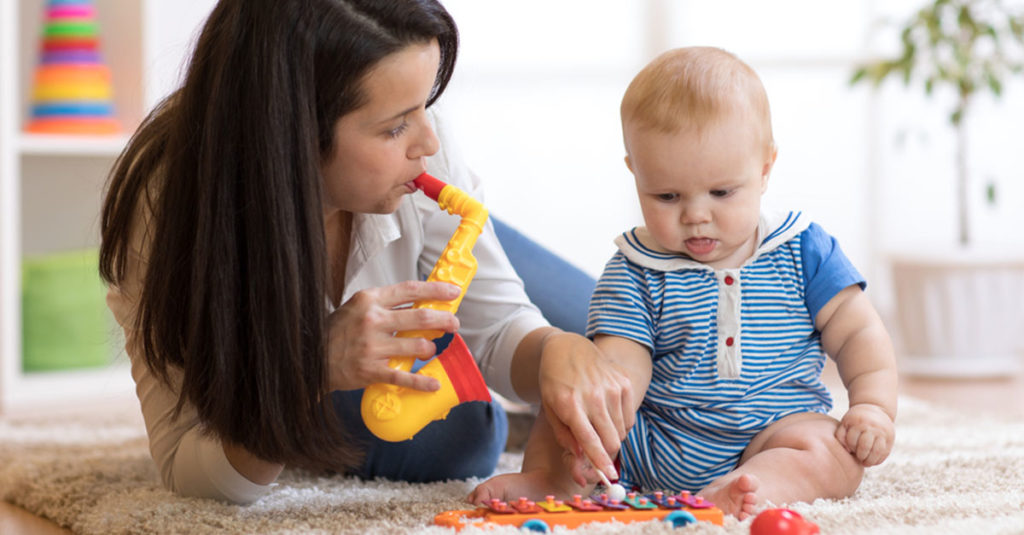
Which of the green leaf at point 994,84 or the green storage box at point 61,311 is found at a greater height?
the green leaf at point 994,84

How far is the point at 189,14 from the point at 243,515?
186 centimetres

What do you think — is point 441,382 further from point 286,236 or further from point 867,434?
point 867,434

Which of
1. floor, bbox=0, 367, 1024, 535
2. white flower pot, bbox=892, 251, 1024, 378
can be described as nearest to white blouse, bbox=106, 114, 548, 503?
floor, bbox=0, 367, 1024, 535

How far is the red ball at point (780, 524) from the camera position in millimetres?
831

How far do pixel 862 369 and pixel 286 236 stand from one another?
1.89 feet

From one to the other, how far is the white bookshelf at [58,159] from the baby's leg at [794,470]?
160 centimetres

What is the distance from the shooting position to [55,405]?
7.32ft

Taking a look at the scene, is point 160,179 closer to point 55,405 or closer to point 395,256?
point 395,256

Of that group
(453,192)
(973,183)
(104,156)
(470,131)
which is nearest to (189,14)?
(104,156)

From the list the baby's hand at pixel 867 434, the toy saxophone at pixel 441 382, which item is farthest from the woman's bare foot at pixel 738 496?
the toy saxophone at pixel 441 382

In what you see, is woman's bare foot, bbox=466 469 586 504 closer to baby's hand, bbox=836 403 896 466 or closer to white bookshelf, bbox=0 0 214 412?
baby's hand, bbox=836 403 896 466

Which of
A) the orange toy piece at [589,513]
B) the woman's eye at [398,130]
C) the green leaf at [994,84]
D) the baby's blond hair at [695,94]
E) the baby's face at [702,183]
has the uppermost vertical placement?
the green leaf at [994,84]

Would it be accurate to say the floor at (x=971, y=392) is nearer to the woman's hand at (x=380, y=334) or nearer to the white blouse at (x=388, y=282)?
the white blouse at (x=388, y=282)

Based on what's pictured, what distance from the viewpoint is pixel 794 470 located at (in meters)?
1.00
